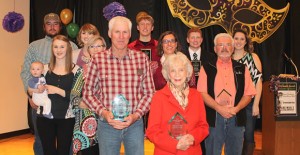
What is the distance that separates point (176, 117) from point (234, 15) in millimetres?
4650

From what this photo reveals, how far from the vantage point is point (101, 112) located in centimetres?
264

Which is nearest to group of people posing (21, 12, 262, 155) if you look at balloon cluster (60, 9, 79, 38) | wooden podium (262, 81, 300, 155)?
wooden podium (262, 81, 300, 155)

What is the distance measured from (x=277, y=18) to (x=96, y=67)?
4822 millimetres

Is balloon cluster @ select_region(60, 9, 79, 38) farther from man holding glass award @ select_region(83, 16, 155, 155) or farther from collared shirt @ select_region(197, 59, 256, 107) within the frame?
man holding glass award @ select_region(83, 16, 155, 155)

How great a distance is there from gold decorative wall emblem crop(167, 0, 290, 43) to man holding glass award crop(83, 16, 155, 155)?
4130 millimetres

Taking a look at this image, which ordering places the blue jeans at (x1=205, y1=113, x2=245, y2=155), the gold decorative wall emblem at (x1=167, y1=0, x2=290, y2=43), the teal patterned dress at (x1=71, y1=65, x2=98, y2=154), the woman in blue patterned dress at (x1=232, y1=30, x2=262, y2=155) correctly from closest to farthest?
the teal patterned dress at (x1=71, y1=65, x2=98, y2=154), the blue jeans at (x1=205, y1=113, x2=245, y2=155), the woman in blue patterned dress at (x1=232, y1=30, x2=262, y2=155), the gold decorative wall emblem at (x1=167, y1=0, x2=290, y2=43)

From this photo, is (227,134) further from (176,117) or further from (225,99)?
(176,117)

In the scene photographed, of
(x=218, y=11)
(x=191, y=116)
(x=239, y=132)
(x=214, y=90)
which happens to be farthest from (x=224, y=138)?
(x=218, y=11)

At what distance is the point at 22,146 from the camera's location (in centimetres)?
602

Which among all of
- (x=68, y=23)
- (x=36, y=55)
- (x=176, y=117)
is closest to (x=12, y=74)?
(x=68, y=23)

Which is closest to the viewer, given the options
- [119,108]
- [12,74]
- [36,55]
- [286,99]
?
[119,108]

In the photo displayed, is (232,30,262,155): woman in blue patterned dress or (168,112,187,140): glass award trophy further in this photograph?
(232,30,262,155): woman in blue patterned dress

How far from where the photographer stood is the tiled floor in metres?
5.50

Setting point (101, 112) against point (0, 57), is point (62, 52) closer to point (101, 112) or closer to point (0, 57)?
point (101, 112)
